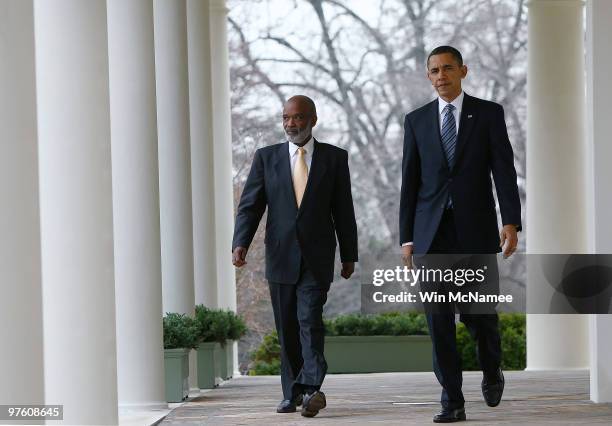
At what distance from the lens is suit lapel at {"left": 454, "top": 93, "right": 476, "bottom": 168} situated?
39.5ft

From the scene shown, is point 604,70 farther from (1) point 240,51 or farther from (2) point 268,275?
(1) point 240,51

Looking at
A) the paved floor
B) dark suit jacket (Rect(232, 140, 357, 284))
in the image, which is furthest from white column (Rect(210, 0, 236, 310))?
dark suit jacket (Rect(232, 140, 357, 284))

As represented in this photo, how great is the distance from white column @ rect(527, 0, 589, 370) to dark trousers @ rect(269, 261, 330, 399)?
9.84 meters

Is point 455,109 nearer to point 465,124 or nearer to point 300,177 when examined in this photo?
point 465,124

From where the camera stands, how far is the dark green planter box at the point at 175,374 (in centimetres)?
1562

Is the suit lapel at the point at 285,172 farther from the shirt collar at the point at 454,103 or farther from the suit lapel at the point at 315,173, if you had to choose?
the shirt collar at the point at 454,103

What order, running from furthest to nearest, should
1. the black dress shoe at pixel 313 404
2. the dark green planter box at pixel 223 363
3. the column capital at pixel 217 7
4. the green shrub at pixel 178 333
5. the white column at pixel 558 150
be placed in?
the column capital at pixel 217 7, the white column at pixel 558 150, the dark green planter box at pixel 223 363, the green shrub at pixel 178 333, the black dress shoe at pixel 313 404

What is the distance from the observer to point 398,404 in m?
13.9

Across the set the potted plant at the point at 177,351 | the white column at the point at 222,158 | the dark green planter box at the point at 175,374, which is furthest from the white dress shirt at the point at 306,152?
the white column at the point at 222,158

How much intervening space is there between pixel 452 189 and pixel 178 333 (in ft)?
17.1

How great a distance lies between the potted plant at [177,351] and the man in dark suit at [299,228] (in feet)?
9.00

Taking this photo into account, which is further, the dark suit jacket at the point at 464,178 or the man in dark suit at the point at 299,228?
the man in dark suit at the point at 299,228

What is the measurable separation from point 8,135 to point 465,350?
63.8 feet

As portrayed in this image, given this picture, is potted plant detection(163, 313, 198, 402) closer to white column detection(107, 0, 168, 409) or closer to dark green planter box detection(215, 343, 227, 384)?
white column detection(107, 0, 168, 409)
